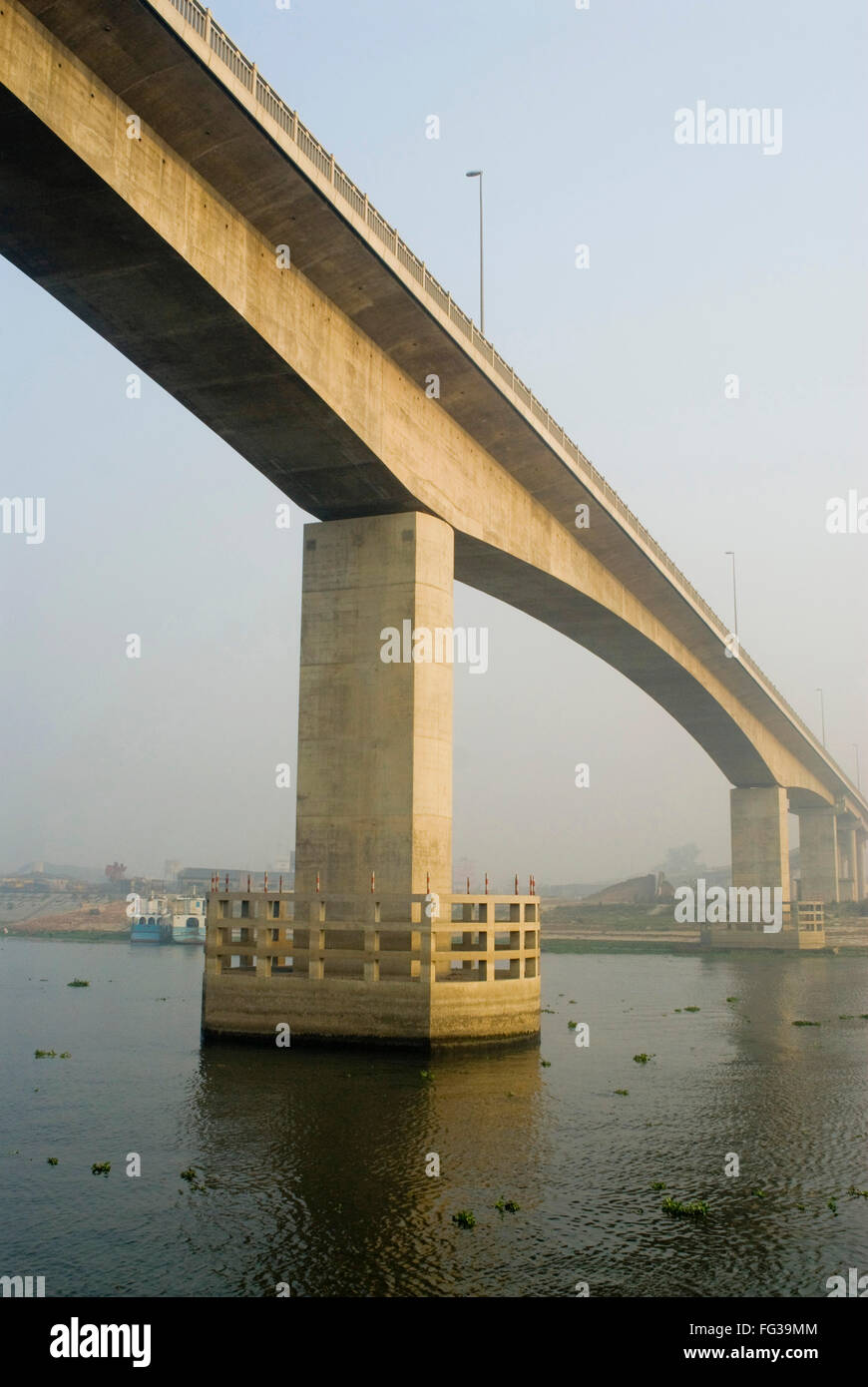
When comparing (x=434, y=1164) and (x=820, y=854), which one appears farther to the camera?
(x=820, y=854)

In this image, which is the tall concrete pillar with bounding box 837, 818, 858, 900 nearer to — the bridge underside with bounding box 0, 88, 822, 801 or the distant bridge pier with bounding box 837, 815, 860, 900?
the distant bridge pier with bounding box 837, 815, 860, 900

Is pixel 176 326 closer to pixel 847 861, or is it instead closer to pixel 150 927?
pixel 150 927

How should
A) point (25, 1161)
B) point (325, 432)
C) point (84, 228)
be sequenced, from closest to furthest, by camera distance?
point (25, 1161), point (84, 228), point (325, 432)

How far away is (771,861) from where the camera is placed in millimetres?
90062

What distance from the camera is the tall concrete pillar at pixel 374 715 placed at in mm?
31359

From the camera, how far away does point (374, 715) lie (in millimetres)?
31938

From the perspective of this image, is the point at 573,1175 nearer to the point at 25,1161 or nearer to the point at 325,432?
the point at 25,1161

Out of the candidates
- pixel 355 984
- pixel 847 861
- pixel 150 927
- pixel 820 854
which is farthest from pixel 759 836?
pixel 847 861

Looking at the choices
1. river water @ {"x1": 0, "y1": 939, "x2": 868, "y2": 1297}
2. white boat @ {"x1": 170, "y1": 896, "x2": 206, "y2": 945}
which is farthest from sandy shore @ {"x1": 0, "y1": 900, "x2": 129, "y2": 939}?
river water @ {"x1": 0, "y1": 939, "x2": 868, "y2": 1297}

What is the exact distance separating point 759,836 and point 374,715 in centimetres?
6621

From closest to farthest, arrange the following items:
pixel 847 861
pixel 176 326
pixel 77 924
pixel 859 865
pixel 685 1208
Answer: pixel 685 1208 < pixel 176 326 < pixel 77 924 < pixel 847 861 < pixel 859 865
